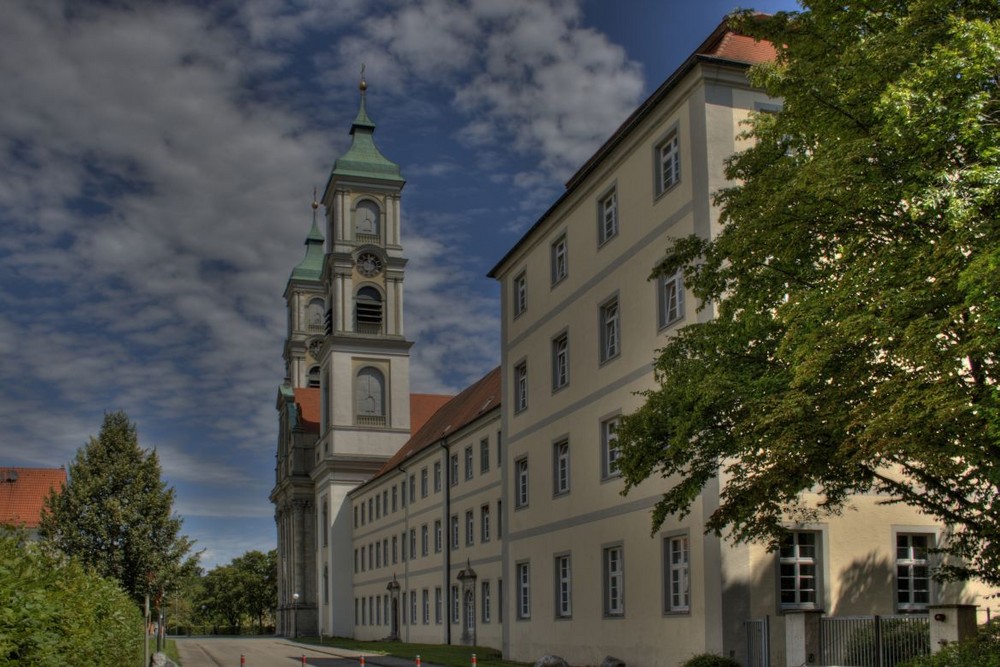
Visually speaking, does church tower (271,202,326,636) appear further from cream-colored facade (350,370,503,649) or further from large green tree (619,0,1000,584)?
large green tree (619,0,1000,584)

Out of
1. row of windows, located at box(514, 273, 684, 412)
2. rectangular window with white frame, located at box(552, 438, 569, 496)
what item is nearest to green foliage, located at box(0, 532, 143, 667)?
row of windows, located at box(514, 273, 684, 412)

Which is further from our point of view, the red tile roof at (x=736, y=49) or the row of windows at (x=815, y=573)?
the red tile roof at (x=736, y=49)

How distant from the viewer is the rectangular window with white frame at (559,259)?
32.9m

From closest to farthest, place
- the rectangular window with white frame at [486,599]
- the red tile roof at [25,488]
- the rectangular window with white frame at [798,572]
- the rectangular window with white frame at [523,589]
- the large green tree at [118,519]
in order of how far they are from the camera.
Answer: the rectangular window with white frame at [798,572], the rectangular window with white frame at [523,589], the large green tree at [118,519], the rectangular window with white frame at [486,599], the red tile roof at [25,488]

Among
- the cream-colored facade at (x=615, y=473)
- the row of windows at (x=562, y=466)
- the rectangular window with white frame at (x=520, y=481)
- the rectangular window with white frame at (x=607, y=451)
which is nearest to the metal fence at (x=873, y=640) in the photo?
the cream-colored facade at (x=615, y=473)

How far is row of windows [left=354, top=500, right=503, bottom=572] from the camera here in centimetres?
4941

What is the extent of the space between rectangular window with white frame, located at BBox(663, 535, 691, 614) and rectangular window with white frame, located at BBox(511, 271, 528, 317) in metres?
12.1

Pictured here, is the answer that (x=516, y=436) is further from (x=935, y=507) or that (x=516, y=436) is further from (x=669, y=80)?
(x=935, y=507)

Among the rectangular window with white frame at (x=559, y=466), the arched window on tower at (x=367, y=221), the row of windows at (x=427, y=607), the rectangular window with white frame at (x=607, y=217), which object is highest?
the arched window on tower at (x=367, y=221)

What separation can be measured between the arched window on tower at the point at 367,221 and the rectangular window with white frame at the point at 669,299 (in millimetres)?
61582

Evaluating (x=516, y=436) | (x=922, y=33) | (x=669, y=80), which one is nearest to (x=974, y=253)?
(x=922, y=33)

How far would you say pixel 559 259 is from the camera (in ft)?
110

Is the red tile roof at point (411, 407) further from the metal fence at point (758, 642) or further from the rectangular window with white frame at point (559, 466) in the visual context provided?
the metal fence at point (758, 642)

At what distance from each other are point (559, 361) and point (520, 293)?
4400 millimetres
